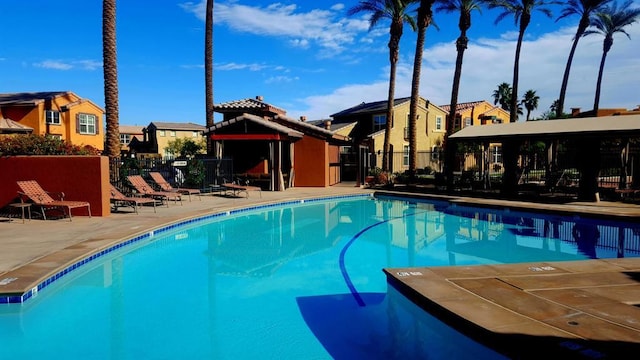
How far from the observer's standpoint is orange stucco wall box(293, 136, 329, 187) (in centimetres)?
2269

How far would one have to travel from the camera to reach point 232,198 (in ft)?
58.3

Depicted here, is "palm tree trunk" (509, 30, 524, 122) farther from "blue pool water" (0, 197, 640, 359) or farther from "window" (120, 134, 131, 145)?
"window" (120, 134, 131, 145)

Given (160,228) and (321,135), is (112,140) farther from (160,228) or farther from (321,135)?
(321,135)

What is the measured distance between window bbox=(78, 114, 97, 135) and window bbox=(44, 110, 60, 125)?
2.09 m

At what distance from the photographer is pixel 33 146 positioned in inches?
481

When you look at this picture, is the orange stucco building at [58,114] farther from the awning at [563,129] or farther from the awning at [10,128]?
the awning at [563,129]

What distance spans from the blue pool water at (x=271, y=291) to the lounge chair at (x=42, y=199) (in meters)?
2.82

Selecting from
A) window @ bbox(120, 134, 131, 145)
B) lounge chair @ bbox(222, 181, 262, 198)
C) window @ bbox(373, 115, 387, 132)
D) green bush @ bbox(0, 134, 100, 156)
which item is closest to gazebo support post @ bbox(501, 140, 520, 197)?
lounge chair @ bbox(222, 181, 262, 198)

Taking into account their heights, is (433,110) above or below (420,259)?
above

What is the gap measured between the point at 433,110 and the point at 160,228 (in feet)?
101

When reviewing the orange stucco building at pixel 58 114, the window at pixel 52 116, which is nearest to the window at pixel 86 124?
the orange stucco building at pixel 58 114

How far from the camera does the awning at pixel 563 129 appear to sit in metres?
14.3

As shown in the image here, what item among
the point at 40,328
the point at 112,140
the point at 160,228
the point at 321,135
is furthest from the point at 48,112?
the point at 40,328

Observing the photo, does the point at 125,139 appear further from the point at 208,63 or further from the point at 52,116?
the point at 208,63
